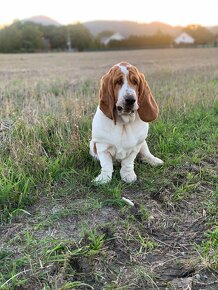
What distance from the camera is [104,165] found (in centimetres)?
387

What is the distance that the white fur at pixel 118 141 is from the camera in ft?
12.4

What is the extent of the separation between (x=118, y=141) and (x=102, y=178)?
1.41 ft

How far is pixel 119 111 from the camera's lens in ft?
12.0

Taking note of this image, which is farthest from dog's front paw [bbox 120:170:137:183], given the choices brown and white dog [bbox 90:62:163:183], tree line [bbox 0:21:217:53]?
tree line [bbox 0:21:217:53]

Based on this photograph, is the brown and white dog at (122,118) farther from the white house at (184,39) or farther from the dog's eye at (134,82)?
the white house at (184,39)

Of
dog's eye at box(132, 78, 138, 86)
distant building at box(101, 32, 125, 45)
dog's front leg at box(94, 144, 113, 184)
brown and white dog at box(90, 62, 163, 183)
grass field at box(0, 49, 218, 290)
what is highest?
distant building at box(101, 32, 125, 45)

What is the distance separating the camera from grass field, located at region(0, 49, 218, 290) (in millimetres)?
2557

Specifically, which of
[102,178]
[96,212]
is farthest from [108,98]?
[96,212]

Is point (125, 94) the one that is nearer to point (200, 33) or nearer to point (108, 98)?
point (108, 98)

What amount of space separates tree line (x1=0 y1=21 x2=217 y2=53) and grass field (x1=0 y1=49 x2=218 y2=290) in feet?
136

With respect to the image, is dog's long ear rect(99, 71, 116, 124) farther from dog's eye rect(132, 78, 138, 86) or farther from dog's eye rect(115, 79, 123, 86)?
dog's eye rect(132, 78, 138, 86)

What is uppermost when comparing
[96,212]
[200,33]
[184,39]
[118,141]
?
[200,33]

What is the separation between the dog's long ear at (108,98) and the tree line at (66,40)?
4246cm

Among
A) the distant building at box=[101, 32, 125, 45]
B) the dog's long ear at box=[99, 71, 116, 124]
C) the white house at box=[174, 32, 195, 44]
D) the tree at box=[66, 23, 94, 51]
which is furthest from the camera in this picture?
the white house at box=[174, 32, 195, 44]
